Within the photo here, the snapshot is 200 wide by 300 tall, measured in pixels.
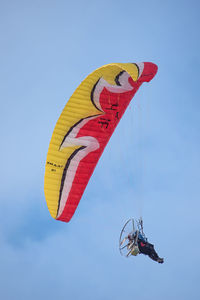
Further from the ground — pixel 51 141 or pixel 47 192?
pixel 51 141

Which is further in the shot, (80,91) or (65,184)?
(65,184)

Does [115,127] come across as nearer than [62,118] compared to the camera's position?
No

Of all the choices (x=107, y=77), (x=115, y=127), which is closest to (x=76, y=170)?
(x=115, y=127)

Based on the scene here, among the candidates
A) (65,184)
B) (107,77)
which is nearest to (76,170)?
(65,184)

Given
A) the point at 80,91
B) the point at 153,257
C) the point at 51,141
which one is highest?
the point at 80,91

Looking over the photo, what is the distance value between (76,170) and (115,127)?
262 cm

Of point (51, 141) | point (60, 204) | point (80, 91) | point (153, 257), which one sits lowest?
point (153, 257)

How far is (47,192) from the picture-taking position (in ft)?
78.2

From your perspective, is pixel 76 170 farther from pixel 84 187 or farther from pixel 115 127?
pixel 115 127

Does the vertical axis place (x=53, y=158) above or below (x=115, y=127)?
below

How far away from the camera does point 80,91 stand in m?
22.3

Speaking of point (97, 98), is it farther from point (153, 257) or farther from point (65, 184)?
point (153, 257)

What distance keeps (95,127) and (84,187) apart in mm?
2981

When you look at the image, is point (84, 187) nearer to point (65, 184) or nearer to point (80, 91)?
point (65, 184)
